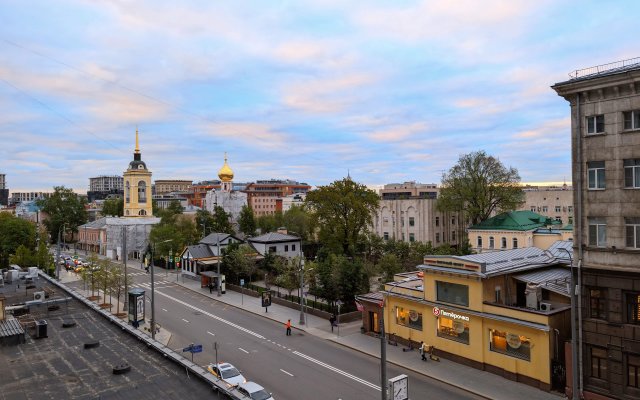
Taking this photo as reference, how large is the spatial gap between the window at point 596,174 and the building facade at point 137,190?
92532 mm

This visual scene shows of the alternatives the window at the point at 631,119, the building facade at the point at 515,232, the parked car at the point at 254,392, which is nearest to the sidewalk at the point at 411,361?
the parked car at the point at 254,392

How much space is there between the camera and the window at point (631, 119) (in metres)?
23.4

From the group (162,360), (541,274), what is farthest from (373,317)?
(162,360)

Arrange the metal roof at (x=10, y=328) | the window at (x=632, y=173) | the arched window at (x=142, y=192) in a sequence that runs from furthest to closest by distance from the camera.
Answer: the arched window at (x=142, y=192) < the window at (x=632, y=173) < the metal roof at (x=10, y=328)

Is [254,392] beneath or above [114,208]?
beneath

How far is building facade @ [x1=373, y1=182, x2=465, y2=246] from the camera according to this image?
262 ft

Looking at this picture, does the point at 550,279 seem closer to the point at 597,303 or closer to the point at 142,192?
the point at 597,303

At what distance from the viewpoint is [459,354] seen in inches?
1223

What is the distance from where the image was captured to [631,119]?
928 inches

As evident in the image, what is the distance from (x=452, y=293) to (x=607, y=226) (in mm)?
10793

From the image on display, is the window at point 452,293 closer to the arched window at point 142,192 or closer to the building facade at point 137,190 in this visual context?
the building facade at point 137,190

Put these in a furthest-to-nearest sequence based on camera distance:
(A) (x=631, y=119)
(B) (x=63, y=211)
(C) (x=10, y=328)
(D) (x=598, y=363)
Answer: (B) (x=63, y=211) < (C) (x=10, y=328) < (D) (x=598, y=363) < (A) (x=631, y=119)

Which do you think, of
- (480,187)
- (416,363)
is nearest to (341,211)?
(480,187)

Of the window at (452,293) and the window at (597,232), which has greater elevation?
the window at (597,232)
